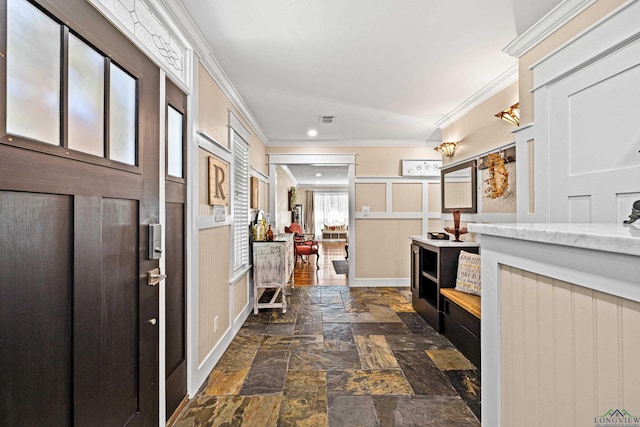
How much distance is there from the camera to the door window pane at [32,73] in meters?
0.86

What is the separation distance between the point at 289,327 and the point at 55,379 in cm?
251

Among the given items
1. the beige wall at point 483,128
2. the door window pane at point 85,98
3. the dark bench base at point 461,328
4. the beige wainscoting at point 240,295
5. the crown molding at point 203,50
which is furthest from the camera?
the beige wainscoting at point 240,295

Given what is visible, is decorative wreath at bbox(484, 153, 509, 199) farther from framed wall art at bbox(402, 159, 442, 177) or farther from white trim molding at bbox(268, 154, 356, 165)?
white trim molding at bbox(268, 154, 356, 165)

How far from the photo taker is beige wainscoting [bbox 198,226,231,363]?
226 cm

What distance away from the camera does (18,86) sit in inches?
34.7

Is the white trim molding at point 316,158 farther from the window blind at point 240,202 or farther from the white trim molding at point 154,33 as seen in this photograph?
the white trim molding at point 154,33

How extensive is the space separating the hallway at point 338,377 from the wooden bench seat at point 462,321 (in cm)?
9

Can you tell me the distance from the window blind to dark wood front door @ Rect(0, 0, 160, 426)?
162cm

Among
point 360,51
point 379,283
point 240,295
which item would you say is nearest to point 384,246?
point 379,283

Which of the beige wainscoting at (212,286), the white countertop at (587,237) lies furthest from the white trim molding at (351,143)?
the white countertop at (587,237)

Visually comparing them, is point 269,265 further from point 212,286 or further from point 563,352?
point 563,352

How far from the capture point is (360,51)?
2332 mm

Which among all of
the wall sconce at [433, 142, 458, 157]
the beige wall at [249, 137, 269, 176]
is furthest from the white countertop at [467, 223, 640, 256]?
the beige wall at [249, 137, 269, 176]

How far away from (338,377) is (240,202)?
81.6 inches
